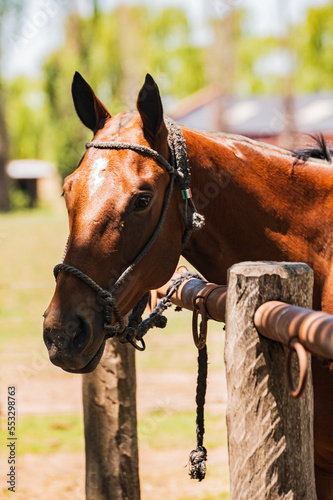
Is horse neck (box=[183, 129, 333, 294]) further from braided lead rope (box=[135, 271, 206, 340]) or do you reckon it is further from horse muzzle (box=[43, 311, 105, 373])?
horse muzzle (box=[43, 311, 105, 373])

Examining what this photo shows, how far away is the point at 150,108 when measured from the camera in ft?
7.52

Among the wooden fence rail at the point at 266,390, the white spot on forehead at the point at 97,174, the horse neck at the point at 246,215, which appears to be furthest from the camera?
the horse neck at the point at 246,215

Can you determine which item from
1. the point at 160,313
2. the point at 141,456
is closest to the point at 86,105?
the point at 160,313

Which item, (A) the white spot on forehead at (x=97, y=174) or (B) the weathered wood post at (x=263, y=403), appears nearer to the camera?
(B) the weathered wood post at (x=263, y=403)

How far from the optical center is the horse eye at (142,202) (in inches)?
85.4

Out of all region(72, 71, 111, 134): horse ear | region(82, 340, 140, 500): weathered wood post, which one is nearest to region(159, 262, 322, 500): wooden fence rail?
region(72, 71, 111, 134): horse ear

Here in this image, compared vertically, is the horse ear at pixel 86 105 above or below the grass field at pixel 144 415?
above

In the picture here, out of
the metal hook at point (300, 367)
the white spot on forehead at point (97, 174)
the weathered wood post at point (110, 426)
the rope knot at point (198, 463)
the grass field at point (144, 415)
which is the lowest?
the grass field at point (144, 415)

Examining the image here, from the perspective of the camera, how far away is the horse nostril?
1.99 m

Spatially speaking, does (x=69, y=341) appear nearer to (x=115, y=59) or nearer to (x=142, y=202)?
(x=142, y=202)

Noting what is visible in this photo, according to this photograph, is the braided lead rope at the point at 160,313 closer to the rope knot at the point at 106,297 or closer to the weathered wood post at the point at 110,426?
the rope knot at the point at 106,297

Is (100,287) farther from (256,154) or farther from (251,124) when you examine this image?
(251,124)

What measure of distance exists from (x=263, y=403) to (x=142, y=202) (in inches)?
37.0

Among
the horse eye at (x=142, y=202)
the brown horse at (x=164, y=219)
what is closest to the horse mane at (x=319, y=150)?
the brown horse at (x=164, y=219)
